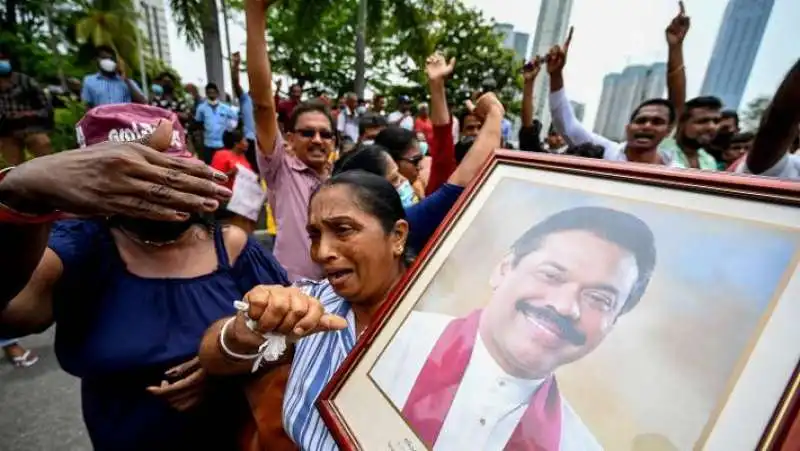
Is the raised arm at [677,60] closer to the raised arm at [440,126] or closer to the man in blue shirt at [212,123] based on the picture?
the raised arm at [440,126]

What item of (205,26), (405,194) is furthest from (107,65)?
(405,194)

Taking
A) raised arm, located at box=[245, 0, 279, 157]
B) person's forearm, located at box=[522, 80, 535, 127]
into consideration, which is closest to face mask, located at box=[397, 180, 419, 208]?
raised arm, located at box=[245, 0, 279, 157]

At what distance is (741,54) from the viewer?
13.0 ft

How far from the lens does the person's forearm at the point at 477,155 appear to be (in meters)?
1.69

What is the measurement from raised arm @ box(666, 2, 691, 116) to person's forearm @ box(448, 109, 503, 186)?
6.41 feet

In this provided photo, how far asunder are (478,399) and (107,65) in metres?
7.58

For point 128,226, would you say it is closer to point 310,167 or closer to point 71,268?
point 71,268

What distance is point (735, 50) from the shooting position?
157 inches

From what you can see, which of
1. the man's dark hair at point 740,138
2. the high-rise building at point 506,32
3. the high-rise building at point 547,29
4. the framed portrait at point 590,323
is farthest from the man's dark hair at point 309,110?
the high-rise building at point 506,32

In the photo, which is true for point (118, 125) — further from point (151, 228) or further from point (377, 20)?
point (377, 20)

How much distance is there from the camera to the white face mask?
6172 millimetres

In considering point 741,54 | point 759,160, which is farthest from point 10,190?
point 741,54

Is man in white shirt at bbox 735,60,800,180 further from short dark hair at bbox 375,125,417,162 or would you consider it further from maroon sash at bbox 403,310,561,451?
short dark hair at bbox 375,125,417,162

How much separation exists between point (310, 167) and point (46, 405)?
86.7 inches
